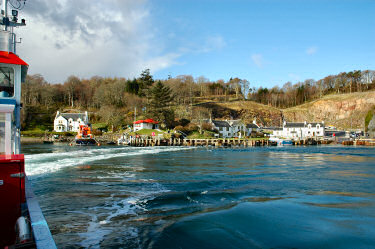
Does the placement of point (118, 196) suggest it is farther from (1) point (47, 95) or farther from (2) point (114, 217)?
(1) point (47, 95)

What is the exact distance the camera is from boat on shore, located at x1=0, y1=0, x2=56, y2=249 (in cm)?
528

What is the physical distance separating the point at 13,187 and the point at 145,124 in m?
70.9

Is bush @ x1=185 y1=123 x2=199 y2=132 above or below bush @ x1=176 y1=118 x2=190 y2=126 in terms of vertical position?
below

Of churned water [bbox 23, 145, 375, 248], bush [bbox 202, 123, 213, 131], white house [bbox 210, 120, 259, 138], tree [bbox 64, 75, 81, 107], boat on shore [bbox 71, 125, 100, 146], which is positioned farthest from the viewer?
tree [bbox 64, 75, 81, 107]

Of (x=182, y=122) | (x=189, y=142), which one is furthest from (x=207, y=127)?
(x=189, y=142)

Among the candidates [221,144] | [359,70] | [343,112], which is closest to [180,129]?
[221,144]

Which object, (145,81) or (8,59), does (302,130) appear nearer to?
(145,81)

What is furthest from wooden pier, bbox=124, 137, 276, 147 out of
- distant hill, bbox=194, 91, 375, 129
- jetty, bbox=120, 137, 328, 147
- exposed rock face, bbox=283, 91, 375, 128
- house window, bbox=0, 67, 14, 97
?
exposed rock face, bbox=283, 91, 375, 128

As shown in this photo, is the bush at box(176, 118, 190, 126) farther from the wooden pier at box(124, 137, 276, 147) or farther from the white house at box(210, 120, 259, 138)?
the wooden pier at box(124, 137, 276, 147)

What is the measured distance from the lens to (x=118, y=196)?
11773 mm

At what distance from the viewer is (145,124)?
253 feet

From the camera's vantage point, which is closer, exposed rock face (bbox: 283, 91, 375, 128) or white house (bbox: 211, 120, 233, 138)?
white house (bbox: 211, 120, 233, 138)

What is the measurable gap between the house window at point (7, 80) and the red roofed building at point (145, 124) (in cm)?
6751

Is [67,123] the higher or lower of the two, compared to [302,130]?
higher
